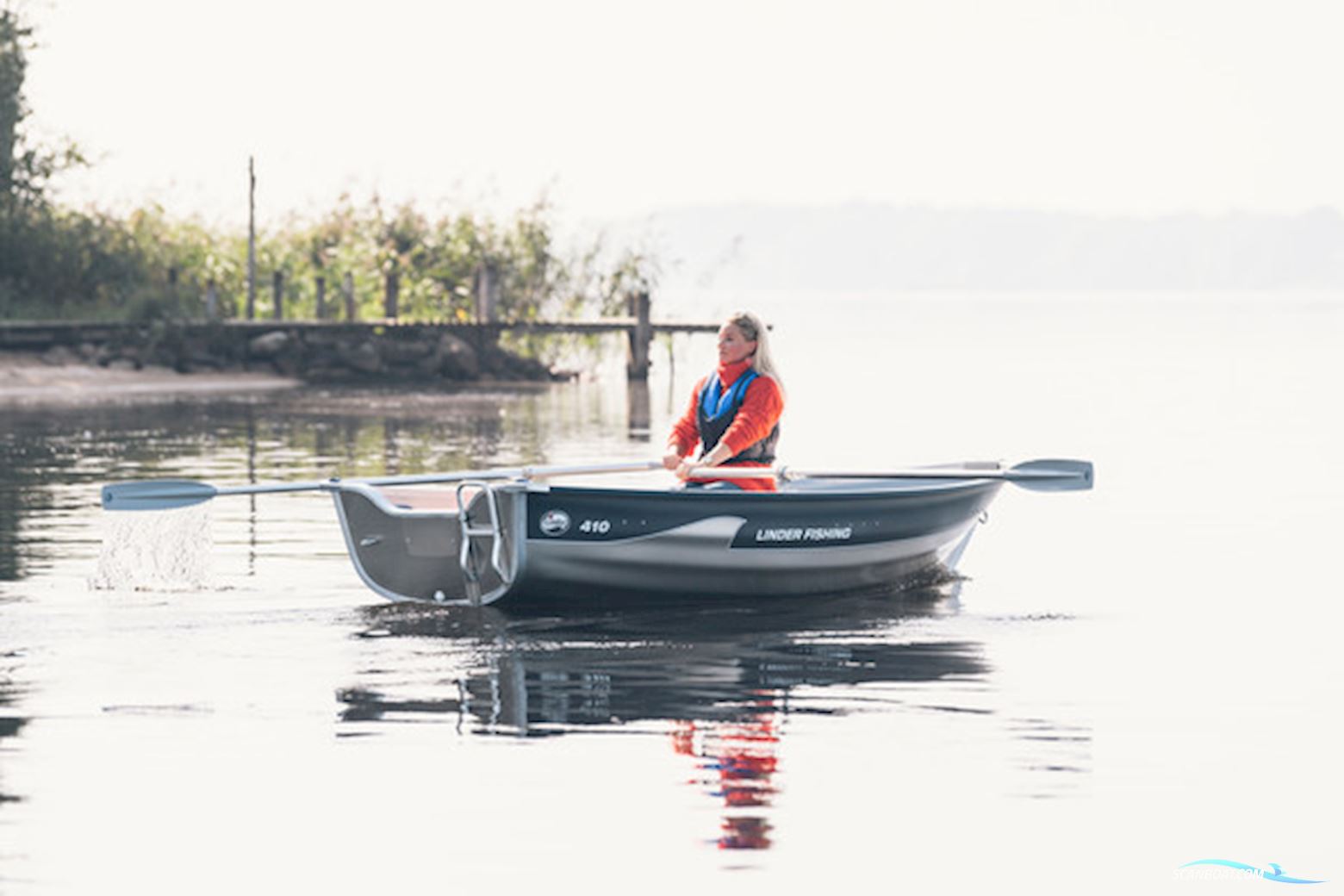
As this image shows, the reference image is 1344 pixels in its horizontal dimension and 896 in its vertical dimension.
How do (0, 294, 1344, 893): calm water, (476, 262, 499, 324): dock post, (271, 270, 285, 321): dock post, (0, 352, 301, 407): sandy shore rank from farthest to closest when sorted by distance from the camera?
(271, 270, 285, 321): dock post
(476, 262, 499, 324): dock post
(0, 352, 301, 407): sandy shore
(0, 294, 1344, 893): calm water

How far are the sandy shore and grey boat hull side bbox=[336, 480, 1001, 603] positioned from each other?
2328 centimetres

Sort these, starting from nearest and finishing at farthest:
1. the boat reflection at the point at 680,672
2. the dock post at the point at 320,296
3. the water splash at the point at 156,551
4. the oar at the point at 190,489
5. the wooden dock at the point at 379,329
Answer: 1. the boat reflection at the point at 680,672
2. the oar at the point at 190,489
3. the water splash at the point at 156,551
4. the wooden dock at the point at 379,329
5. the dock post at the point at 320,296

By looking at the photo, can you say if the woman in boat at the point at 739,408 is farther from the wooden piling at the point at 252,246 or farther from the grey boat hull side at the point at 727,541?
the wooden piling at the point at 252,246

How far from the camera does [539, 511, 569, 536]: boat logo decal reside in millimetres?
13195

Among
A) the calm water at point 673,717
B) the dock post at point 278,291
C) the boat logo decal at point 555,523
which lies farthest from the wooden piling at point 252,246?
the boat logo decal at point 555,523

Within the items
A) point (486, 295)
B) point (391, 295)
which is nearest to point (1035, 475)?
point (486, 295)

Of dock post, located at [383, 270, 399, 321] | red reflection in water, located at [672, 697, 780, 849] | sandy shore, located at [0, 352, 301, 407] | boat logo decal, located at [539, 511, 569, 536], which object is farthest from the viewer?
dock post, located at [383, 270, 399, 321]

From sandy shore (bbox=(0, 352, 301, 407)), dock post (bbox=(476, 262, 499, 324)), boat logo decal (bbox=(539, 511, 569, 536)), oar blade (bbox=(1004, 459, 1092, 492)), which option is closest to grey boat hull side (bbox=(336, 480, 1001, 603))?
boat logo decal (bbox=(539, 511, 569, 536))

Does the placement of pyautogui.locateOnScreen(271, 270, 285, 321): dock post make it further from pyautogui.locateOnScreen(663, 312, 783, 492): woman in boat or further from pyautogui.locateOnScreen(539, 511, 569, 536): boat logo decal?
pyautogui.locateOnScreen(539, 511, 569, 536): boat logo decal

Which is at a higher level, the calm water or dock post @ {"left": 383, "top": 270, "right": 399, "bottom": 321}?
dock post @ {"left": 383, "top": 270, "right": 399, "bottom": 321}

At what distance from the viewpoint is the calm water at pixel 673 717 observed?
8250mm

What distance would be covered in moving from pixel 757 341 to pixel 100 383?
27.0 m

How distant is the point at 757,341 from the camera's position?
13.9m

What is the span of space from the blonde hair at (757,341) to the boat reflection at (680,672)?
132 centimetres
